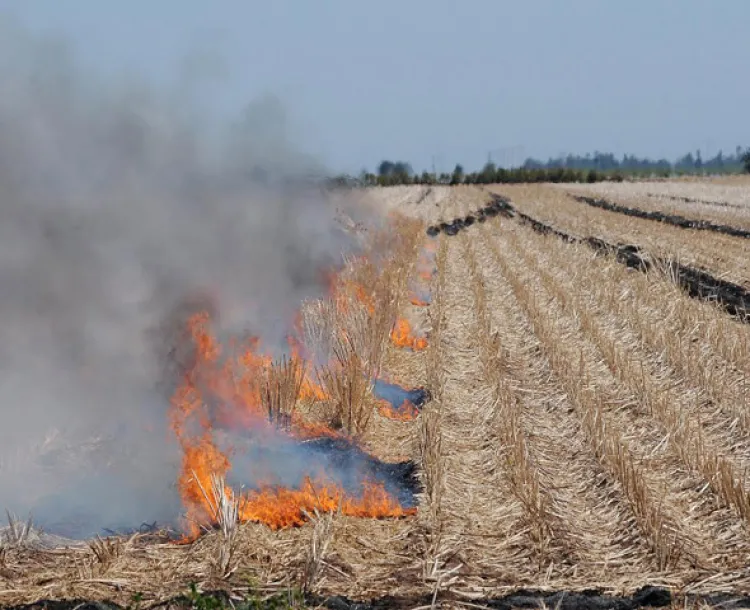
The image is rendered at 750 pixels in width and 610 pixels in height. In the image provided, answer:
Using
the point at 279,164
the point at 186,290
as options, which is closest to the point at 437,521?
the point at 186,290

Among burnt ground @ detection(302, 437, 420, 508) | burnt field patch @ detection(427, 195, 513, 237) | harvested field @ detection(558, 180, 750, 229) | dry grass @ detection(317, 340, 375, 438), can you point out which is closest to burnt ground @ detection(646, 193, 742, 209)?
harvested field @ detection(558, 180, 750, 229)

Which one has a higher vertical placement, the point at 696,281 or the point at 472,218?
the point at 696,281

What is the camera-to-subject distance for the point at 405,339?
13.8 metres

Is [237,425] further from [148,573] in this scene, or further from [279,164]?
A: [279,164]

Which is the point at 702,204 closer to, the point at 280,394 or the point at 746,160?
the point at 280,394

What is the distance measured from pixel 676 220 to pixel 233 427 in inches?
979

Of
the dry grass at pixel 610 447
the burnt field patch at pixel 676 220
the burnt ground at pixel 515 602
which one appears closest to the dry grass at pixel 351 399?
the dry grass at pixel 610 447

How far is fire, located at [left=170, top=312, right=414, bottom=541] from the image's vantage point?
687 centimetres

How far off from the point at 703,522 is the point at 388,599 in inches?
103

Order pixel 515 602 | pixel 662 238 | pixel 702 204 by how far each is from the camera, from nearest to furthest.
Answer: pixel 515 602
pixel 662 238
pixel 702 204

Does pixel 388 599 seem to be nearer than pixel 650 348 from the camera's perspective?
Yes

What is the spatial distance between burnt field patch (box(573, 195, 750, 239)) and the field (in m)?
10.5

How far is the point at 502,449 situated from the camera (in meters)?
8.46

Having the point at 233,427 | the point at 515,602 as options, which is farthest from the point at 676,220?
the point at 515,602
